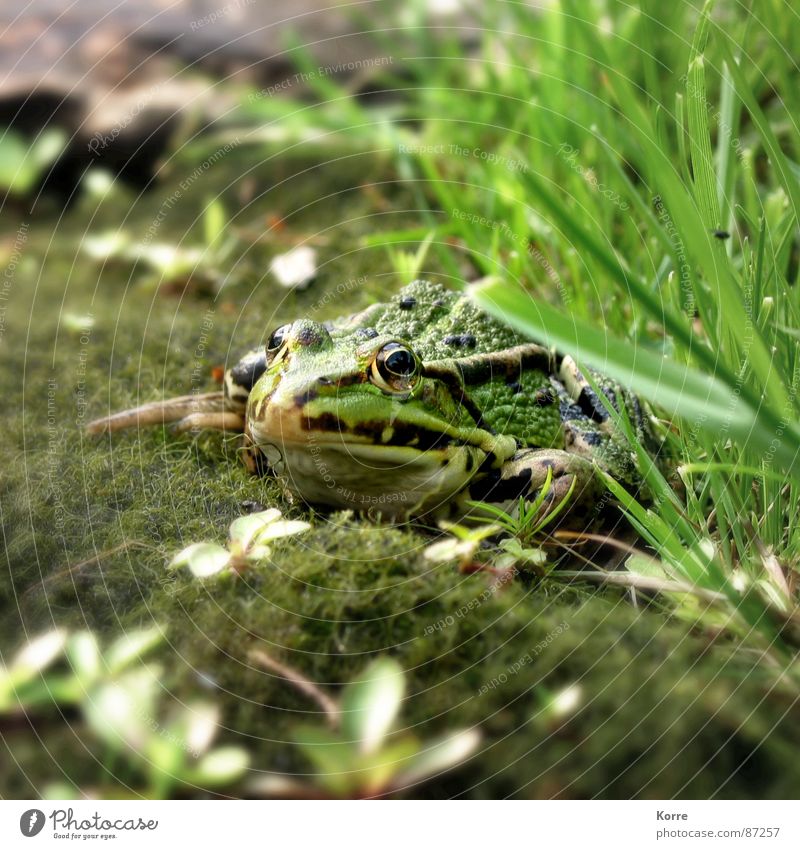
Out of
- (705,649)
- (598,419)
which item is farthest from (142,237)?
(705,649)

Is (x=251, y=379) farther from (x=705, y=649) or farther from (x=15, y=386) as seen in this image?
(x=705, y=649)

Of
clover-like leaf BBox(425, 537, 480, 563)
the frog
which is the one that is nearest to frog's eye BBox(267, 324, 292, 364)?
the frog

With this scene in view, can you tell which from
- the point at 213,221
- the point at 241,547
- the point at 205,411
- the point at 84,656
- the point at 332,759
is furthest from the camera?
the point at 213,221

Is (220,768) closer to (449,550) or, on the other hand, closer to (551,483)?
(449,550)

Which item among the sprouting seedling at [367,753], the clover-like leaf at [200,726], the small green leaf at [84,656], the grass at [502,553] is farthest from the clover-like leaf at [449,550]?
the small green leaf at [84,656]

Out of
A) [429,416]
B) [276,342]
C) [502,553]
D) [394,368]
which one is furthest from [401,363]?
[502,553]

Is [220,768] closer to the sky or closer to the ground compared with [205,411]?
closer to the ground

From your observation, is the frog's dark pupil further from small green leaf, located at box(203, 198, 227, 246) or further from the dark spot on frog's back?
small green leaf, located at box(203, 198, 227, 246)

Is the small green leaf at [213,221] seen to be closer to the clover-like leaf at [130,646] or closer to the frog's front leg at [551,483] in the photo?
the frog's front leg at [551,483]
